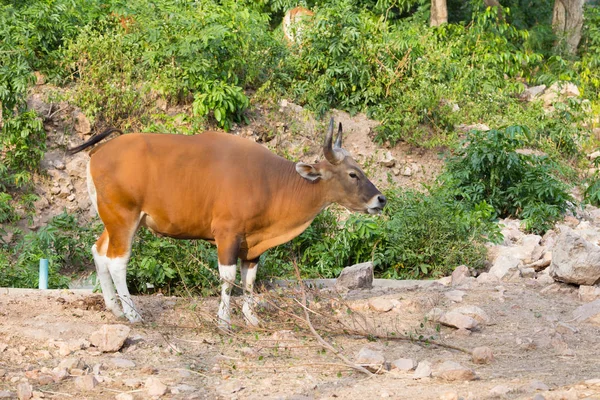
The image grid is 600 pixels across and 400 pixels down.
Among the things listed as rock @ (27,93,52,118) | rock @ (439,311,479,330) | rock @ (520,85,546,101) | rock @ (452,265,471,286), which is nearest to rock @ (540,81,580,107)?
rock @ (520,85,546,101)

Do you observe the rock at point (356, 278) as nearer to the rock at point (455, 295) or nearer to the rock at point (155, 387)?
the rock at point (455, 295)

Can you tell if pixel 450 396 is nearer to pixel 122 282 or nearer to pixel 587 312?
pixel 587 312

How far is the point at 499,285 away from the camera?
862 cm

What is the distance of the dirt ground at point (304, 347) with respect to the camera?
566 cm

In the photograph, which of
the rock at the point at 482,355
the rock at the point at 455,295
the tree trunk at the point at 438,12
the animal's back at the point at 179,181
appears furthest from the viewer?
the tree trunk at the point at 438,12

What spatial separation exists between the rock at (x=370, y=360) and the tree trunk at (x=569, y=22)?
13559mm

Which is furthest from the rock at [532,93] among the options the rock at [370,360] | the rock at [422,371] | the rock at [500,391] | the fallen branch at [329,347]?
the rock at [500,391]

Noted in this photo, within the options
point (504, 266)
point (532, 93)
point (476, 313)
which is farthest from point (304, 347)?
point (532, 93)

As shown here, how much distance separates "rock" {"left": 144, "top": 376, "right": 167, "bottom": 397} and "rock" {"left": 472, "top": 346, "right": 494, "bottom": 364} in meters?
2.29

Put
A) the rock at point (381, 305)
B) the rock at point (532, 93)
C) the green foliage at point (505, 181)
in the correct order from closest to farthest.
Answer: the rock at point (381, 305), the green foliage at point (505, 181), the rock at point (532, 93)

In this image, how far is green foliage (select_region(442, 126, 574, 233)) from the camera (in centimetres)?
1189

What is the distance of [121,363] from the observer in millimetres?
6242

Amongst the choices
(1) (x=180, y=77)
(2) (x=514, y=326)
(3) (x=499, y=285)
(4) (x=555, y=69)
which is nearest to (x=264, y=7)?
(1) (x=180, y=77)

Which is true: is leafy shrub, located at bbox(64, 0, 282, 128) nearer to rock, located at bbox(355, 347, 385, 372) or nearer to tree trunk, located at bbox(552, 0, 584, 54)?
rock, located at bbox(355, 347, 385, 372)
